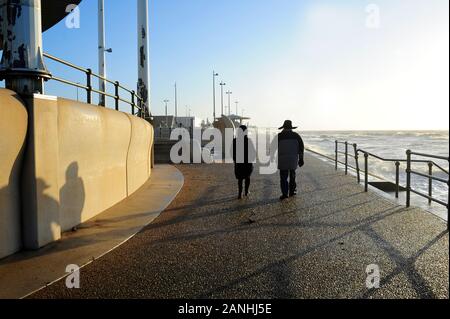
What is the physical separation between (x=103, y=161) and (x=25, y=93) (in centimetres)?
259

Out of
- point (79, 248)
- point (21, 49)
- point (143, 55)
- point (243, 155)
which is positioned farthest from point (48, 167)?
point (143, 55)

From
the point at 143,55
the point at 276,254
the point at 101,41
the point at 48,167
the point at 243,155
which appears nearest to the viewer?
the point at 276,254

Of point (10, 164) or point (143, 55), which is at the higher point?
point (143, 55)

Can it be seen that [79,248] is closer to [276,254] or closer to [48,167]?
[48,167]

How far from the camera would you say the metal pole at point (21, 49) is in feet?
17.8

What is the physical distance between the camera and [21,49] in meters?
5.51

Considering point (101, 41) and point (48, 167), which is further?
point (101, 41)

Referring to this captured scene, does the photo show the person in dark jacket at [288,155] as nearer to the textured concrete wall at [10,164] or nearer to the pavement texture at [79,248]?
the pavement texture at [79,248]

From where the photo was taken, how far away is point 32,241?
16.8ft

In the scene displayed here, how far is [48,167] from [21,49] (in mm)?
1592
